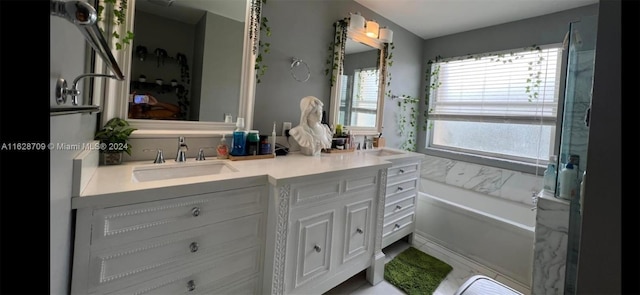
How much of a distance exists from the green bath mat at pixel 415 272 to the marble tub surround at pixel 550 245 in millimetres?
637

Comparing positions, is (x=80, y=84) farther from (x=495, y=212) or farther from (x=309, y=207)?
(x=495, y=212)

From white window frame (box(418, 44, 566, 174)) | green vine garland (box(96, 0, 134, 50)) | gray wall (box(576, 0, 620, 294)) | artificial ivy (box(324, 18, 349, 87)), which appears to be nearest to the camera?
gray wall (box(576, 0, 620, 294))

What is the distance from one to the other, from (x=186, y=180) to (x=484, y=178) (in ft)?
10.2

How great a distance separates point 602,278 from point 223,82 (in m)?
1.81

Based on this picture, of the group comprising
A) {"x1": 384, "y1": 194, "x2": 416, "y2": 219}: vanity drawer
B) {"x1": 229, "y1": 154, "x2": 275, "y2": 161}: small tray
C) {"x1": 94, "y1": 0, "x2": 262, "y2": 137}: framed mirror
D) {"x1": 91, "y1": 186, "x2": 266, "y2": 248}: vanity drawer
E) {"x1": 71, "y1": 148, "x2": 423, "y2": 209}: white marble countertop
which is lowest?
{"x1": 384, "y1": 194, "x2": 416, "y2": 219}: vanity drawer

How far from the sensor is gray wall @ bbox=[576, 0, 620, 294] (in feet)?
1.17

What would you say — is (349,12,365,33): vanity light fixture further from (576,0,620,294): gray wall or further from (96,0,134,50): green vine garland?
(576,0,620,294): gray wall

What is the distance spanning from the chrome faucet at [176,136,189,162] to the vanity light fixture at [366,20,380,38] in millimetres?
1954

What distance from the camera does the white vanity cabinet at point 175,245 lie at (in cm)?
92

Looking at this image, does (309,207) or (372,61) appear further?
(372,61)

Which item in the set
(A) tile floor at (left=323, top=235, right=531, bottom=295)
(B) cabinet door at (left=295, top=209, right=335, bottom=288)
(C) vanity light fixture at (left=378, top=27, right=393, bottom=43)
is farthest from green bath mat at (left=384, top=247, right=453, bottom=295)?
(C) vanity light fixture at (left=378, top=27, right=393, bottom=43)

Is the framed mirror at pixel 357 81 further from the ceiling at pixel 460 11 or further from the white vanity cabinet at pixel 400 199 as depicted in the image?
the white vanity cabinet at pixel 400 199
